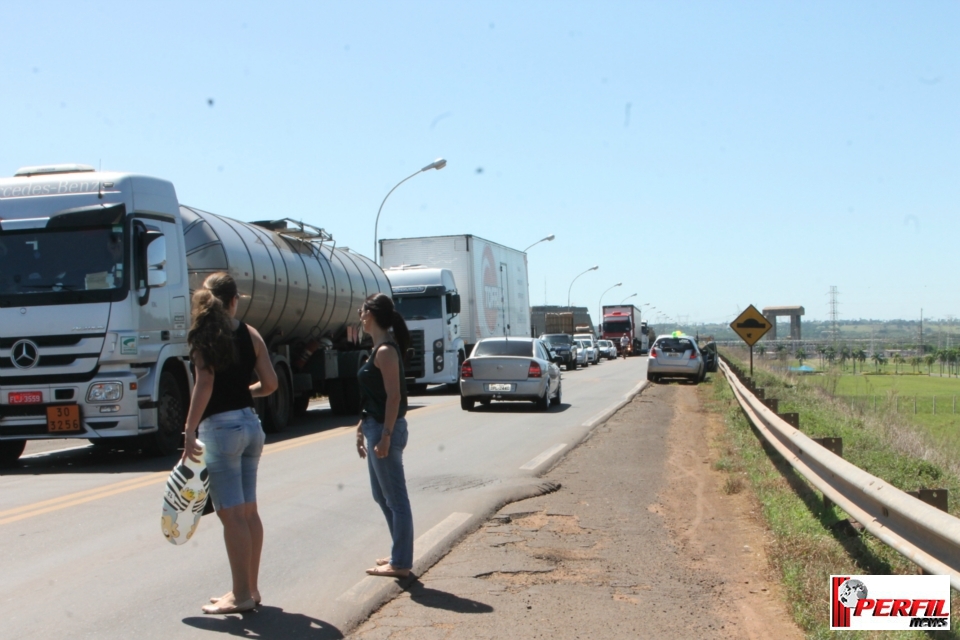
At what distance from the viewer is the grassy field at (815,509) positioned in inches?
213

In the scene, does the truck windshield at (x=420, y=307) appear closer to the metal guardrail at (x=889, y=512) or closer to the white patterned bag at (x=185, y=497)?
the metal guardrail at (x=889, y=512)

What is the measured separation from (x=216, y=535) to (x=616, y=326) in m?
72.2

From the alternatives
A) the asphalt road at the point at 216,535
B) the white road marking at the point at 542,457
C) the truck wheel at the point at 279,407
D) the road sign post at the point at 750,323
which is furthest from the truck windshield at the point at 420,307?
the white road marking at the point at 542,457

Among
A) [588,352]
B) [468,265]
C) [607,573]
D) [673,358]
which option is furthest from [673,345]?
[607,573]

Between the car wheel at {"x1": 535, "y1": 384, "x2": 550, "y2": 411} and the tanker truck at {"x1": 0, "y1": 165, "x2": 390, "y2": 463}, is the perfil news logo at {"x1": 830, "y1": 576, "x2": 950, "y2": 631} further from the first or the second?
the car wheel at {"x1": 535, "y1": 384, "x2": 550, "y2": 411}

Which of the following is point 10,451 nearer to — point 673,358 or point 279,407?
point 279,407

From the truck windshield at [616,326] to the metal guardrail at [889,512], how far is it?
232 ft

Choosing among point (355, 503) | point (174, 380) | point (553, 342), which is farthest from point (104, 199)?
point (553, 342)

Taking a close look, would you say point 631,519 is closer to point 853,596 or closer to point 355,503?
point 355,503

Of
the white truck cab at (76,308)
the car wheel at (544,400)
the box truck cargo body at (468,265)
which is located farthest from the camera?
the box truck cargo body at (468,265)

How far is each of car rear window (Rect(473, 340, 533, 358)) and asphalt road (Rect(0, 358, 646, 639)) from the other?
233 inches

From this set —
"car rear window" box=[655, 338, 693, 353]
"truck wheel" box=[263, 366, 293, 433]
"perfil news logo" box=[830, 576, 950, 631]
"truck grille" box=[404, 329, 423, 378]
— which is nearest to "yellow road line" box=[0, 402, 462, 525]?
"truck wheel" box=[263, 366, 293, 433]

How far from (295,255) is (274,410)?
308cm

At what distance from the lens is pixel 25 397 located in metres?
11.5
